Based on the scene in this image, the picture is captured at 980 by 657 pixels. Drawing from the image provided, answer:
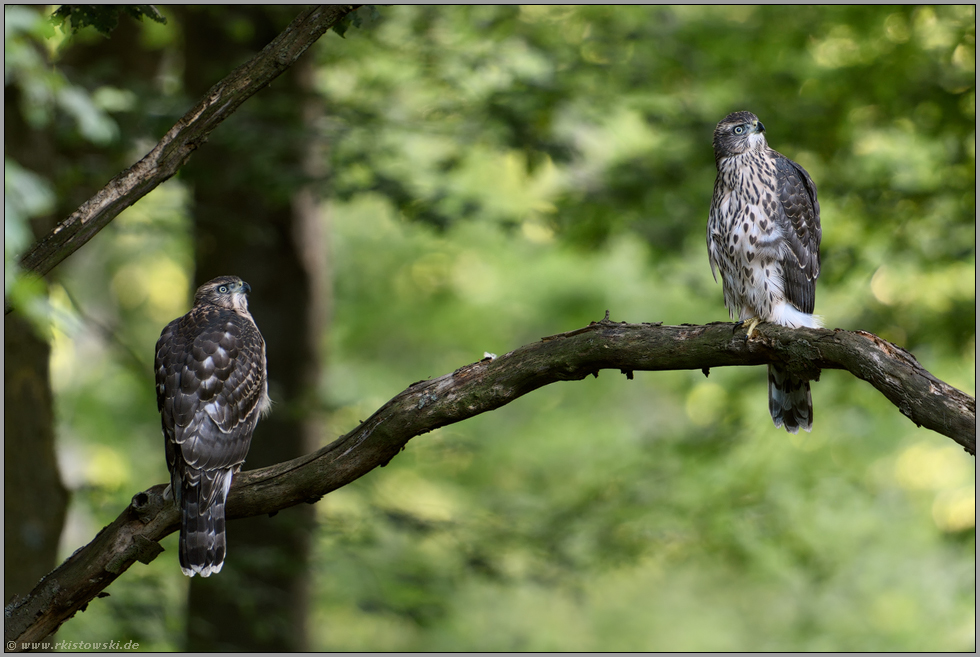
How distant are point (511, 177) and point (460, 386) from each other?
10489 millimetres

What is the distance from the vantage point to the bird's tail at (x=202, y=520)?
3723 mm

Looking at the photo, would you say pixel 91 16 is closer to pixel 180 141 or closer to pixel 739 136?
pixel 180 141

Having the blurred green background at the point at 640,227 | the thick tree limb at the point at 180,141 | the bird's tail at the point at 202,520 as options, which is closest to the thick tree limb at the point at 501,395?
the bird's tail at the point at 202,520

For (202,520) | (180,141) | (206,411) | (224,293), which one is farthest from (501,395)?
(224,293)

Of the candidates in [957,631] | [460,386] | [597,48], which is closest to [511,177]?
[597,48]

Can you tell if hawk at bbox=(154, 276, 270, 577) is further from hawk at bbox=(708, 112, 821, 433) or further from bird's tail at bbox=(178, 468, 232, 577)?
hawk at bbox=(708, 112, 821, 433)

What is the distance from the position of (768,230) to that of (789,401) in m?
0.84

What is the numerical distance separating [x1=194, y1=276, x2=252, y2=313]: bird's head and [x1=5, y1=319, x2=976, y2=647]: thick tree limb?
1.75 m

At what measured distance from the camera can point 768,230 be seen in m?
4.36

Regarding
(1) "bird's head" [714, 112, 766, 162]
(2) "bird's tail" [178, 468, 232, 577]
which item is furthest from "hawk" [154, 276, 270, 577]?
(1) "bird's head" [714, 112, 766, 162]

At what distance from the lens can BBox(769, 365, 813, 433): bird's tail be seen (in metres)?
4.13

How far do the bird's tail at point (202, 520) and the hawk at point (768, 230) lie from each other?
2543 millimetres

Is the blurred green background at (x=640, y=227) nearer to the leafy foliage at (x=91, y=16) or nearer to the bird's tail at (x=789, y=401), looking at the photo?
the leafy foliage at (x=91, y=16)

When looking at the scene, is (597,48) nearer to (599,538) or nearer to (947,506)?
(599,538)
